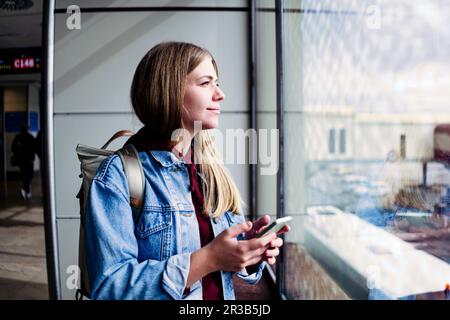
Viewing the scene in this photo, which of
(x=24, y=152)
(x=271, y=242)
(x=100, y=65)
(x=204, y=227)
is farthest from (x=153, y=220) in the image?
(x=24, y=152)

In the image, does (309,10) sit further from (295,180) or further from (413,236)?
(413,236)

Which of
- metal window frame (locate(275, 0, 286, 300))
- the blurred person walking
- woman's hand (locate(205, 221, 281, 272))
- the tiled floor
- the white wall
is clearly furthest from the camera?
the blurred person walking

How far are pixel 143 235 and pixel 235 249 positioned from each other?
21 centimetres

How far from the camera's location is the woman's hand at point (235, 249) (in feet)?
2.23

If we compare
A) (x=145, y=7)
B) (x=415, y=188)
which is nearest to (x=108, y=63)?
(x=145, y=7)

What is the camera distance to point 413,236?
0.89 metres

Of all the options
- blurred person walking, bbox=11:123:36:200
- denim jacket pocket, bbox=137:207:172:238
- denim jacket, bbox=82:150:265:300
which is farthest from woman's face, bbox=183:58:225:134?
blurred person walking, bbox=11:123:36:200

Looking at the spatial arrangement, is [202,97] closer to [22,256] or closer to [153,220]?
[153,220]

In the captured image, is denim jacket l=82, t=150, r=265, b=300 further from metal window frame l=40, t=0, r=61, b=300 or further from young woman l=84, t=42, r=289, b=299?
metal window frame l=40, t=0, r=61, b=300

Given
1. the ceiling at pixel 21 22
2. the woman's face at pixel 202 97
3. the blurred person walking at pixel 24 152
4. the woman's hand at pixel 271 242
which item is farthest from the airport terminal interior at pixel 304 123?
the blurred person walking at pixel 24 152

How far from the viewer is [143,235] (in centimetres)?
75

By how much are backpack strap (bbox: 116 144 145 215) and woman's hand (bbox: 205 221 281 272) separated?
18cm

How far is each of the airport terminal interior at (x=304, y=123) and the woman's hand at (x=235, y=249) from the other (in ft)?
1.36

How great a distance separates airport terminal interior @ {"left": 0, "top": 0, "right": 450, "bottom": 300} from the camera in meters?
0.86
